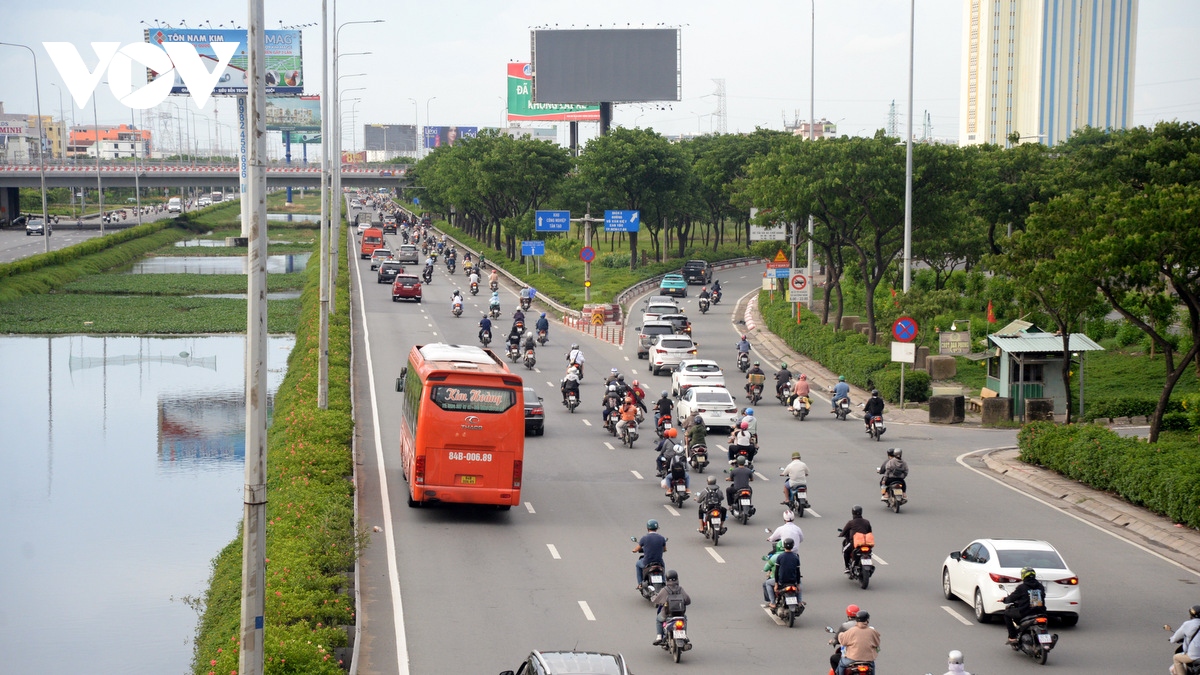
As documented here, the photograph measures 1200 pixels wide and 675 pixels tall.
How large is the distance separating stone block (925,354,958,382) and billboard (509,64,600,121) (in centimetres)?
10009

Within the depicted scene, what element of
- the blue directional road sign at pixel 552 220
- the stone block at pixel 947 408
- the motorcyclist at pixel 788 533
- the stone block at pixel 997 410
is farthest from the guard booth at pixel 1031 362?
the blue directional road sign at pixel 552 220

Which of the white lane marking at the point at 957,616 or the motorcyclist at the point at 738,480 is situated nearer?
the white lane marking at the point at 957,616

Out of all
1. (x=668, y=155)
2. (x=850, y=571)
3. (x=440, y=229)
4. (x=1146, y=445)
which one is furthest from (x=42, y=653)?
(x=440, y=229)

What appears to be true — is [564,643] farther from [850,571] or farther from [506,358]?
[506,358]

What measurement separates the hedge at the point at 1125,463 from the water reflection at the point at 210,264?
229ft

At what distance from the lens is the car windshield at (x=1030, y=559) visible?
18.6 metres

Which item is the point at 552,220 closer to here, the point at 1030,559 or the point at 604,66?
the point at 604,66

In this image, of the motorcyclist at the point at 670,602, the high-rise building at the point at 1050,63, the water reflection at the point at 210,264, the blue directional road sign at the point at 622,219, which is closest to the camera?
the motorcyclist at the point at 670,602

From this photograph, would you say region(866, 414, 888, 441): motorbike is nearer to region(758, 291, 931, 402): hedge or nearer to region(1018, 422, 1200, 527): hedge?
region(1018, 422, 1200, 527): hedge

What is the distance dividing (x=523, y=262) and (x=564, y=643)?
83.6 m

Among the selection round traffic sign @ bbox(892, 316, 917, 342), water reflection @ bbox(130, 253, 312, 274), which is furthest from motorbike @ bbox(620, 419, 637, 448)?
water reflection @ bbox(130, 253, 312, 274)

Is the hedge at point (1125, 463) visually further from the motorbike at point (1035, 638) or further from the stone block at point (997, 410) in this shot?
the motorbike at point (1035, 638)

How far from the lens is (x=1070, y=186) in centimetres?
6009

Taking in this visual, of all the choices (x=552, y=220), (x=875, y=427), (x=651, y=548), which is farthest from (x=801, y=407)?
(x=552, y=220)
